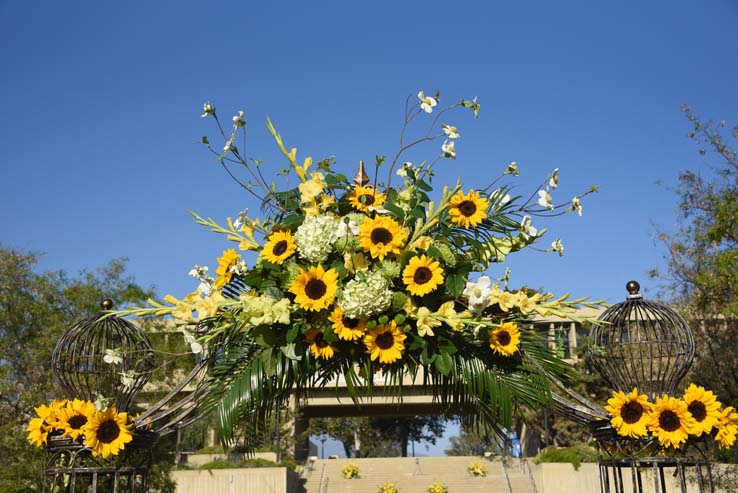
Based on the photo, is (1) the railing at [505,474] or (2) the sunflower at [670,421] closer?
(2) the sunflower at [670,421]

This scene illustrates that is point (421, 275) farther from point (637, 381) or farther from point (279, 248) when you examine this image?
point (637, 381)

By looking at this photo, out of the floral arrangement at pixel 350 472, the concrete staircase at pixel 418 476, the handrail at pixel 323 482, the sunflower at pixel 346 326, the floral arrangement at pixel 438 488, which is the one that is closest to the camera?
the sunflower at pixel 346 326

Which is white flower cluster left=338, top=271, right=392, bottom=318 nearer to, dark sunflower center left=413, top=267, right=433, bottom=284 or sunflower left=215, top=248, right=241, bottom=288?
dark sunflower center left=413, top=267, right=433, bottom=284

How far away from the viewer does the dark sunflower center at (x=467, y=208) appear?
148 inches

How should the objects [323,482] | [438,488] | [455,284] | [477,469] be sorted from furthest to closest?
1. [323,482]
2. [477,469]
3. [438,488]
4. [455,284]

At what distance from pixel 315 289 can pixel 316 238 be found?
0.82ft

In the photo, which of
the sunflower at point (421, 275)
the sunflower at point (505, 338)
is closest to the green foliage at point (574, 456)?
the sunflower at point (505, 338)

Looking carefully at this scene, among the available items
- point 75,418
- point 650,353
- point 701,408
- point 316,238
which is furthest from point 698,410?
point 75,418

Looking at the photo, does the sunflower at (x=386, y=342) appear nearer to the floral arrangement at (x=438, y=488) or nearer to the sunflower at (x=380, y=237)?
the sunflower at (x=380, y=237)

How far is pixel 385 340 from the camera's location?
11.7 feet

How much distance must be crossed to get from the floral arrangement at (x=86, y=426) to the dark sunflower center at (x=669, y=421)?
2925 millimetres

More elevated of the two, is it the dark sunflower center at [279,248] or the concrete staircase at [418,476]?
the dark sunflower center at [279,248]

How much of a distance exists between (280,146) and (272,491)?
25300mm

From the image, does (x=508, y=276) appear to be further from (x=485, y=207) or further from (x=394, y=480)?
(x=394, y=480)
